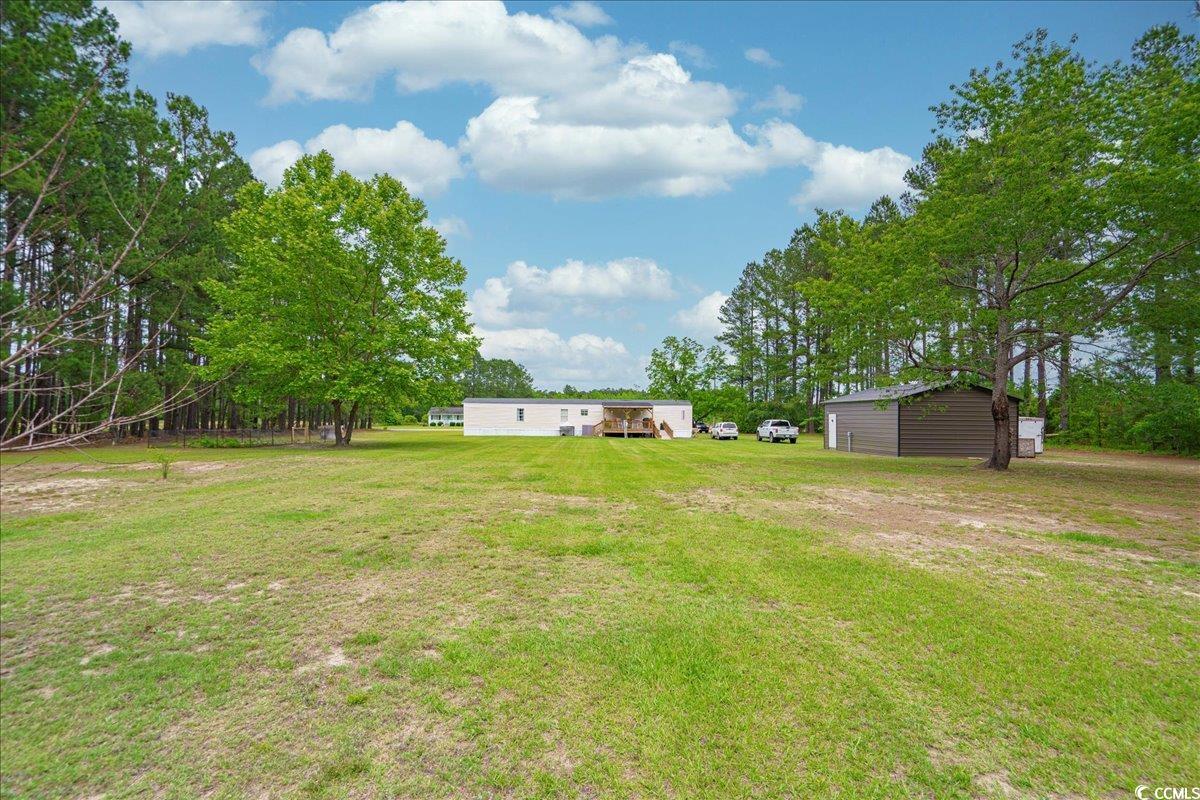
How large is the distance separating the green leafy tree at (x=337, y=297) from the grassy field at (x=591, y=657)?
50.1 feet

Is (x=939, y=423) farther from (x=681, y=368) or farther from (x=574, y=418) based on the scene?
(x=681, y=368)

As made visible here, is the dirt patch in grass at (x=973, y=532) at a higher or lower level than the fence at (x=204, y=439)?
lower

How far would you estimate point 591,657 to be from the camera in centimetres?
379

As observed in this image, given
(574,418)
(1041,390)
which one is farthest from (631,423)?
(1041,390)

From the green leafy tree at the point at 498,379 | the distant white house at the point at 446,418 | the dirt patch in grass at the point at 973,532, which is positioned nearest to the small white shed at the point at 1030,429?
the dirt patch in grass at the point at 973,532

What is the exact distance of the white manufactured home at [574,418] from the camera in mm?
41250

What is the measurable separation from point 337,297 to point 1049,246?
26.2 meters

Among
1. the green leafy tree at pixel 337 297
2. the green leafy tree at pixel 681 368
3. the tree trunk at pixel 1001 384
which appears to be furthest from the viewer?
the green leafy tree at pixel 681 368

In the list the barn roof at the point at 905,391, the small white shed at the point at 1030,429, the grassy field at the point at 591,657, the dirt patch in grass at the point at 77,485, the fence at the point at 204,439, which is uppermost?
the barn roof at the point at 905,391

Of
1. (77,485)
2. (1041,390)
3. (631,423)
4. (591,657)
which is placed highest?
(1041,390)

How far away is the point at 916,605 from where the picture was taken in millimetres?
4789

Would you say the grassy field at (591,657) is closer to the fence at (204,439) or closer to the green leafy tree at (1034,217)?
the green leafy tree at (1034,217)

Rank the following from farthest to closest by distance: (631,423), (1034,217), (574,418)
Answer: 1. (631,423)
2. (574,418)
3. (1034,217)

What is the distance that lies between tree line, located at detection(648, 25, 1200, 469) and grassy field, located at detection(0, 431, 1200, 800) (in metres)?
8.97
